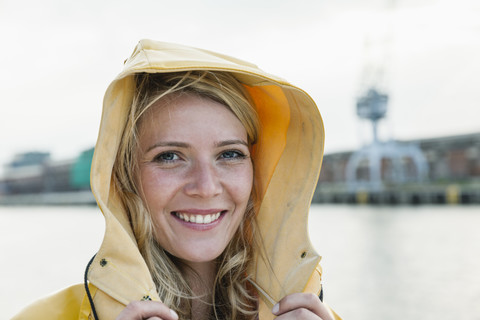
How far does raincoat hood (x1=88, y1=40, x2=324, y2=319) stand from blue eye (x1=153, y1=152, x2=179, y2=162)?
12cm

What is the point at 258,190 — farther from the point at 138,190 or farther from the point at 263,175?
the point at 138,190

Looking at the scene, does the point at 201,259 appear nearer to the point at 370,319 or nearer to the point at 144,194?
the point at 144,194

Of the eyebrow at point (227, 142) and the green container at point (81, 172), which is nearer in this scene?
the eyebrow at point (227, 142)

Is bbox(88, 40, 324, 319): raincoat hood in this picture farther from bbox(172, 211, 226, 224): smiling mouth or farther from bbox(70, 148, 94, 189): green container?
bbox(70, 148, 94, 189): green container

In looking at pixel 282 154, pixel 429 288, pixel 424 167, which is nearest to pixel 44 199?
pixel 424 167

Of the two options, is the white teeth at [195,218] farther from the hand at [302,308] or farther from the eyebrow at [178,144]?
the hand at [302,308]

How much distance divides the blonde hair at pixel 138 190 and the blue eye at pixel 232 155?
10 cm

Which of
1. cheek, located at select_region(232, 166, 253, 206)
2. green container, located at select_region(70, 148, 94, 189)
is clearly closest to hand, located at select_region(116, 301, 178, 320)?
cheek, located at select_region(232, 166, 253, 206)

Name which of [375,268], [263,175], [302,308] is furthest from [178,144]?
[375,268]

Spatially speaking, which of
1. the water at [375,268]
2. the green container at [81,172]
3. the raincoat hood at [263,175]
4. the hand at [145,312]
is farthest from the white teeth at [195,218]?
the green container at [81,172]

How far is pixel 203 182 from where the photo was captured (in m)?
1.34

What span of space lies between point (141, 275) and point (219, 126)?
0.45 m

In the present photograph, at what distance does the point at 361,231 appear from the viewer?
1675 centimetres

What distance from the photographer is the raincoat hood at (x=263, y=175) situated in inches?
47.9
